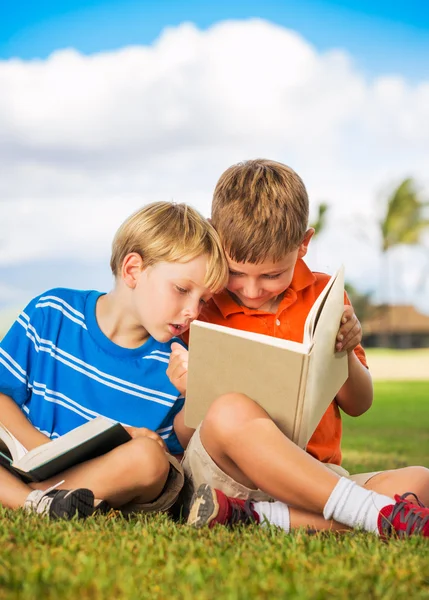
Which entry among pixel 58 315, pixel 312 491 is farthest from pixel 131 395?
pixel 312 491

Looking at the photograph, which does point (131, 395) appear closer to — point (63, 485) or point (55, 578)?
point (63, 485)

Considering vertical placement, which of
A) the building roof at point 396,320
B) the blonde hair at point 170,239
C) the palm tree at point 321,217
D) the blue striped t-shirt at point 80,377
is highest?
the palm tree at point 321,217

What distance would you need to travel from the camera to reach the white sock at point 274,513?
2.52 meters

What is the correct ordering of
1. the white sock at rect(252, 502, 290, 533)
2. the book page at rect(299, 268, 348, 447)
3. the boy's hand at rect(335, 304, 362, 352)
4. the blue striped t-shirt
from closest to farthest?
the book page at rect(299, 268, 348, 447) < the white sock at rect(252, 502, 290, 533) < the boy's hand at rect(335, 304, 362, 352) < the blue striped t-shirt

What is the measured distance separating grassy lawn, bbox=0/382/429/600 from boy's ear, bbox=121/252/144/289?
0.97m

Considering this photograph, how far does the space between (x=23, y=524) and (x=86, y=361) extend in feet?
2.98

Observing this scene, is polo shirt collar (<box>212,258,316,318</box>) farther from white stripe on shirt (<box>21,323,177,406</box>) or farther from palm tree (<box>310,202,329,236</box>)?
palm tree (<box>310,202,329,236</box>)

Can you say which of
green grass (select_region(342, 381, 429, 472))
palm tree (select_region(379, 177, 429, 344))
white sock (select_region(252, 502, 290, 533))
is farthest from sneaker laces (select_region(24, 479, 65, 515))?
palm tree (select_region(379, 177, 429, 344))

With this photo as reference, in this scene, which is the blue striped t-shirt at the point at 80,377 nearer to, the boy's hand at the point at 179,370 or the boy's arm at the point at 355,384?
the boy's hand at the point at 179,370

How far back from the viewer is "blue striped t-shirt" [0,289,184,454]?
3.03 m

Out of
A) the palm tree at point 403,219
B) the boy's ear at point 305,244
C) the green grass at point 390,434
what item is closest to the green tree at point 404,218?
the palm tree at point 403,219

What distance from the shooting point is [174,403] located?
3.05 m

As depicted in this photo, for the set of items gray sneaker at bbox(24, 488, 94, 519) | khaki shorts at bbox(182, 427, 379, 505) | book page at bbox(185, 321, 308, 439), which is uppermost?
book page at bbox(185, 321, 308, 439)

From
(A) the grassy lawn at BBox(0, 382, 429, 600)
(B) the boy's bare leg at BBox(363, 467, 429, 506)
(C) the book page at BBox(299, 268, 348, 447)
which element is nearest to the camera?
(A) the grassy lawn at BBox(0, 382, 429, 600)
